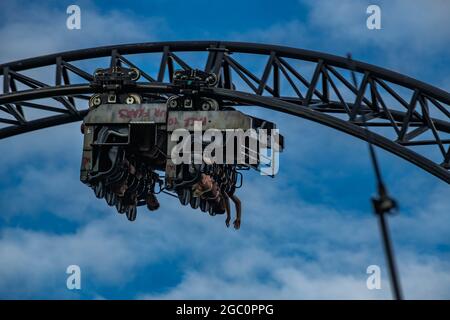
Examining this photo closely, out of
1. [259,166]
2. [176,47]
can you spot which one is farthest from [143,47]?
[259,166]

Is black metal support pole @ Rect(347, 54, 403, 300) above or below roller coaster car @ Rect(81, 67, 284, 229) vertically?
below

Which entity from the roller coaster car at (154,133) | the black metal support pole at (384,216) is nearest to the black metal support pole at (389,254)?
the black metal support pole at (384,216)

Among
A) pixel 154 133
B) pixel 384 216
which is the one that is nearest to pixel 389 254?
pixel 384 216

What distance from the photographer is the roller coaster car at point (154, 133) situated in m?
24.7

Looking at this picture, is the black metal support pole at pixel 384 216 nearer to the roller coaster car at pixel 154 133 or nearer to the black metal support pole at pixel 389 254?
the black metal support pole at pixel 389 254

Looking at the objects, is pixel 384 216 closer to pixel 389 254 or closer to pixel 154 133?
pixel 389 254

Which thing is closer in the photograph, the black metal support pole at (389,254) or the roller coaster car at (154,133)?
the black metal support pole at (389,254)

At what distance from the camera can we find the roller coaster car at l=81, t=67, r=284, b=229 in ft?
81.0

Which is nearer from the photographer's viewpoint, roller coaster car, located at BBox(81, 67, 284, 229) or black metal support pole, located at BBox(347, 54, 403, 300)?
black metal support pole, located at BBox(347, 54, 403, 300)

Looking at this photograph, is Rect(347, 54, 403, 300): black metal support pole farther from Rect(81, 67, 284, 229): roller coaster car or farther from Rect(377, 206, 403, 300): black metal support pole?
Rect(81, 67, 284, 229): roller coaster car

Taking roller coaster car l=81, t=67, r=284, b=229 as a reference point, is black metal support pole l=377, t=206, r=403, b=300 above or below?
below

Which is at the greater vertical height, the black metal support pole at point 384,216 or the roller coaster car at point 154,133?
the roller coaster car at point 154,133

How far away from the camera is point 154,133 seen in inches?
997

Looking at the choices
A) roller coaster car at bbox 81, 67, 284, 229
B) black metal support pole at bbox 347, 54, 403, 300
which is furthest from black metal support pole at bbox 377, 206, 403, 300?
roller coaster car at bbox 81, 67, 284, 229
